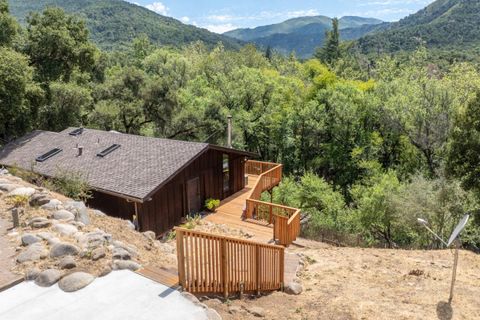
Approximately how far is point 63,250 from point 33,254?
53 centimetres

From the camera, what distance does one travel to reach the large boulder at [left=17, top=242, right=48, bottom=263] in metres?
6.70

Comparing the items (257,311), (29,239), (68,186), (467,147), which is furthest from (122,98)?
(257,311)

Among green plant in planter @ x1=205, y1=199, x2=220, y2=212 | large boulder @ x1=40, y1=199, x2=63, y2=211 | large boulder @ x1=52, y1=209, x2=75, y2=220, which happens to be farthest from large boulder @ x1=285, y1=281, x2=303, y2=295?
green plant in planter @ x1=205, y1=199, x2=220, y2=212

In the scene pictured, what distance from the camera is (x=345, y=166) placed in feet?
87.7

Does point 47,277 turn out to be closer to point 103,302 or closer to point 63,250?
point 63,250

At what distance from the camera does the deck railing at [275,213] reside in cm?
1221

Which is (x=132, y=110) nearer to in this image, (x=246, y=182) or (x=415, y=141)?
(x=246, y=182)

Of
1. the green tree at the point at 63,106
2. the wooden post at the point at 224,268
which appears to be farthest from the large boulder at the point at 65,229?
the green tree at the point at 63,106

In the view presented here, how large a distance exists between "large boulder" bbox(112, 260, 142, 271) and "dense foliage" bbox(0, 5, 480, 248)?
11.1 m

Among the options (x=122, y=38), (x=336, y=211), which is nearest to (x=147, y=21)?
(x=122, y=38)

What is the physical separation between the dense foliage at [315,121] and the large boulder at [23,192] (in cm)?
1124

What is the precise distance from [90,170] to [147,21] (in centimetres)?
13780

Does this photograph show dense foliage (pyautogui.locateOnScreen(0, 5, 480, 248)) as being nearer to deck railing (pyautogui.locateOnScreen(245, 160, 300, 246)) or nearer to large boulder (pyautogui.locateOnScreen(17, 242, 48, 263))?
deck railing (pyautogui.locateOnScreen(245, 160, 300, 246))

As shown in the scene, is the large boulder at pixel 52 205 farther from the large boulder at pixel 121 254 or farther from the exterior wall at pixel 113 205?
the exterior wall at pixel 113 205
